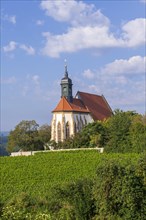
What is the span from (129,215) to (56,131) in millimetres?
39675

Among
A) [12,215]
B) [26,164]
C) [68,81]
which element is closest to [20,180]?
[26,164]

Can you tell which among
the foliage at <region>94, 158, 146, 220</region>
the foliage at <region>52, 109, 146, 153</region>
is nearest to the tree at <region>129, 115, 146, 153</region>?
the foliage at <region>52, 109, 146, 153</region>

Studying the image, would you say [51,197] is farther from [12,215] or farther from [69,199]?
[12,215]

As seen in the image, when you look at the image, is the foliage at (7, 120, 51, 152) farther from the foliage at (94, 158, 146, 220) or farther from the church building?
the foliage at (94, 158, 146, 220)

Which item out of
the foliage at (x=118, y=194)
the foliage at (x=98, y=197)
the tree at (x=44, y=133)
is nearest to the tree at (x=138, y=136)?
the tree at (x=44, y=133)

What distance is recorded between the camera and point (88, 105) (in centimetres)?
6638

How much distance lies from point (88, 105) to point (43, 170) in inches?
1208

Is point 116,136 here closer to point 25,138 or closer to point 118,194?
point 25,138

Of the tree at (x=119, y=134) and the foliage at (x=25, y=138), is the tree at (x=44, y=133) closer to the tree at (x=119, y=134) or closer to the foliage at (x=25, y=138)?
the foliage at (x=25, y=138)

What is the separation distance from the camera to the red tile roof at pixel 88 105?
202ft

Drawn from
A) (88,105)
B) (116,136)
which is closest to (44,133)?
(88,105)

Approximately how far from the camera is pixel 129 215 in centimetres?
2123

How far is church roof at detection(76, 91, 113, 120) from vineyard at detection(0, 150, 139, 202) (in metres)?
22.8

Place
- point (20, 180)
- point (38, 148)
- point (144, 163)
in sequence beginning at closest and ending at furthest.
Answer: point (144, 163) → point (20, 180) → point (38, 148)
